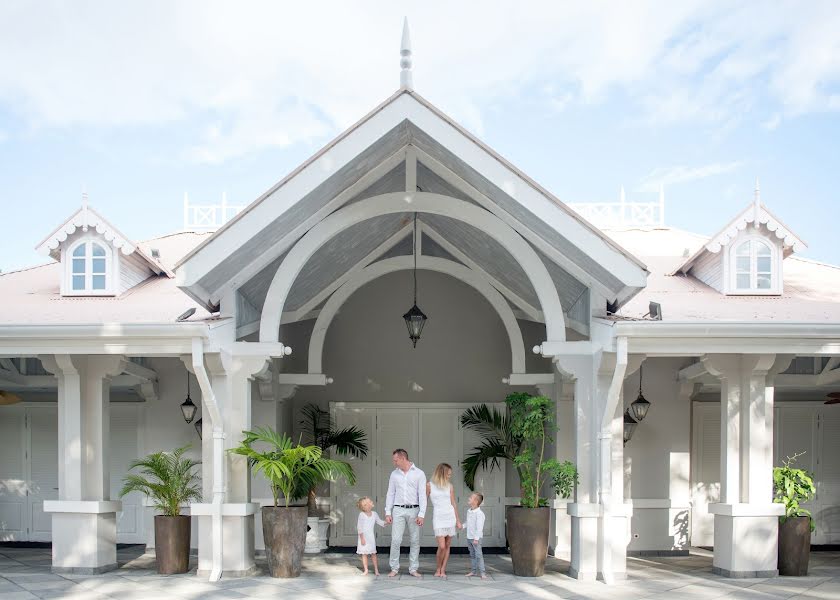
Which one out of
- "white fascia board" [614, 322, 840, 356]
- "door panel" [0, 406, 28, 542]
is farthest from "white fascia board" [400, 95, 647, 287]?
"door panel" [0, 406, 28, 542]

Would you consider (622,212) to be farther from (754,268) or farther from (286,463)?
(286,463)

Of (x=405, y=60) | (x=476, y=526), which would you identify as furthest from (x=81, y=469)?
(x=405, y=60)

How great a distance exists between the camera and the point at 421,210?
10.7 m

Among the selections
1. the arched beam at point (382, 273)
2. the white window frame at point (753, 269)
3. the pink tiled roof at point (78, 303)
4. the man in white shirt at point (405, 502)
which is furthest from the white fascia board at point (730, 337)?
the pink tiled roof at point (78, 303)

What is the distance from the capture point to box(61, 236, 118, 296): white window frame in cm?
1207

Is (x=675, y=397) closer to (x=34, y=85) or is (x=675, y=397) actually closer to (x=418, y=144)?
(x=418, y=144)

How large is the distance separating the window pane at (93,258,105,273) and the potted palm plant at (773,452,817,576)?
9.34 m

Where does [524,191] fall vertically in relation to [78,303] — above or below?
above

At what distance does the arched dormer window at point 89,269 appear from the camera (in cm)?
1212

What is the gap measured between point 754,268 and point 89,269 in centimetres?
895

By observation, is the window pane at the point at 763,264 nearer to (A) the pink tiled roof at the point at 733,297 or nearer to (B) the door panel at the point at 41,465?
(A) the pink tiled roof at the point at 733,297

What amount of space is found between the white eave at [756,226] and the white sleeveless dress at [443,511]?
478 centimetres

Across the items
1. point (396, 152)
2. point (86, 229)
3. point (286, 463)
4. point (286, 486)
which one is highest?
point (396, 152)

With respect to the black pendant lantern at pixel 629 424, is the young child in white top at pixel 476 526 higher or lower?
lower
